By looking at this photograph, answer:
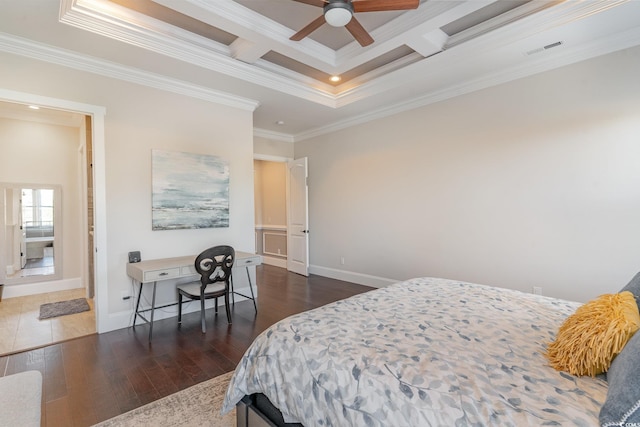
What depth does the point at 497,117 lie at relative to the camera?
142 inches

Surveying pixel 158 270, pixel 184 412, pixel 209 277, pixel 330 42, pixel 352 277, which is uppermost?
pixel 330 42

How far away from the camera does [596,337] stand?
113cm

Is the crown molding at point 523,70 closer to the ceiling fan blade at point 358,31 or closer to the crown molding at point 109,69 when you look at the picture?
the ceiling fan blade at point 358,31

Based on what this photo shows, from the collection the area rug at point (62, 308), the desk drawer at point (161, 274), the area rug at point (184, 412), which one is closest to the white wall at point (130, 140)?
the desk drawer at point (161, 274)

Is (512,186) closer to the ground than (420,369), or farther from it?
farther from it

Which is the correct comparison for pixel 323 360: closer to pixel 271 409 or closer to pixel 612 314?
pixel 271 409

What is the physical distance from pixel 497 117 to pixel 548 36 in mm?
930

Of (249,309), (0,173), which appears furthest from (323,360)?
(0,173)

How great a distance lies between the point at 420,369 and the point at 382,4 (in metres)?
2.41

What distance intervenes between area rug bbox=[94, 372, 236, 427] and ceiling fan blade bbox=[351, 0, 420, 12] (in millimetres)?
2992

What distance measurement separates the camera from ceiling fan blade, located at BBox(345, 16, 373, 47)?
242 cm

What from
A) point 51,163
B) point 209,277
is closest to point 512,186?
point 209,277

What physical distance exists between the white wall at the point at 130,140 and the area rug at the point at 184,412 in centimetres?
171

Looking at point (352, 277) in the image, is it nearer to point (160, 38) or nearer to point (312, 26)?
point (312, 26)
